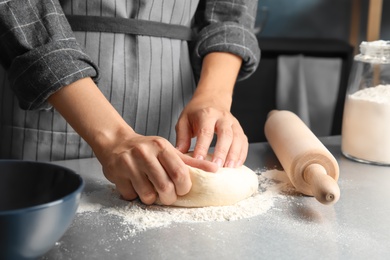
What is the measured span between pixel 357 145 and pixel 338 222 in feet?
0.94

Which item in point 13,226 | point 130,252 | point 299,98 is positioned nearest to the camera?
point 13,226

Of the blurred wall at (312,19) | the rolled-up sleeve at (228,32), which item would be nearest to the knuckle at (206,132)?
the rolled-up sleeve at (228,32)

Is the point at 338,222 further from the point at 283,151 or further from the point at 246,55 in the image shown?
the point at 246,55

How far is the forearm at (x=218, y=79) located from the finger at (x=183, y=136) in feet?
0.20

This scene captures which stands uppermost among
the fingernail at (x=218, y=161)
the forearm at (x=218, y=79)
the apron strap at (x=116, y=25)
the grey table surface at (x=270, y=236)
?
the apron strap at (x=116, y=25)

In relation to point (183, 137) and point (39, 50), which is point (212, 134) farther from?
point (39, 50)

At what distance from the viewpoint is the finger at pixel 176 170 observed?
69 centimetres

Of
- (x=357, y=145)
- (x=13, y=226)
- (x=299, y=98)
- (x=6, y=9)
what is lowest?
(x=299, y=98)

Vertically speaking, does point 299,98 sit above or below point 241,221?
below

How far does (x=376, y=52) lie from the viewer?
0.95m

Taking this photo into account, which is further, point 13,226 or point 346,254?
point 346,254

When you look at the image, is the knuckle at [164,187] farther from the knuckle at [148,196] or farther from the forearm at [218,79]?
the forearm at [218,79]

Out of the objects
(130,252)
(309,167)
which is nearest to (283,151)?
(309,167)

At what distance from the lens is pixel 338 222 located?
68cm
